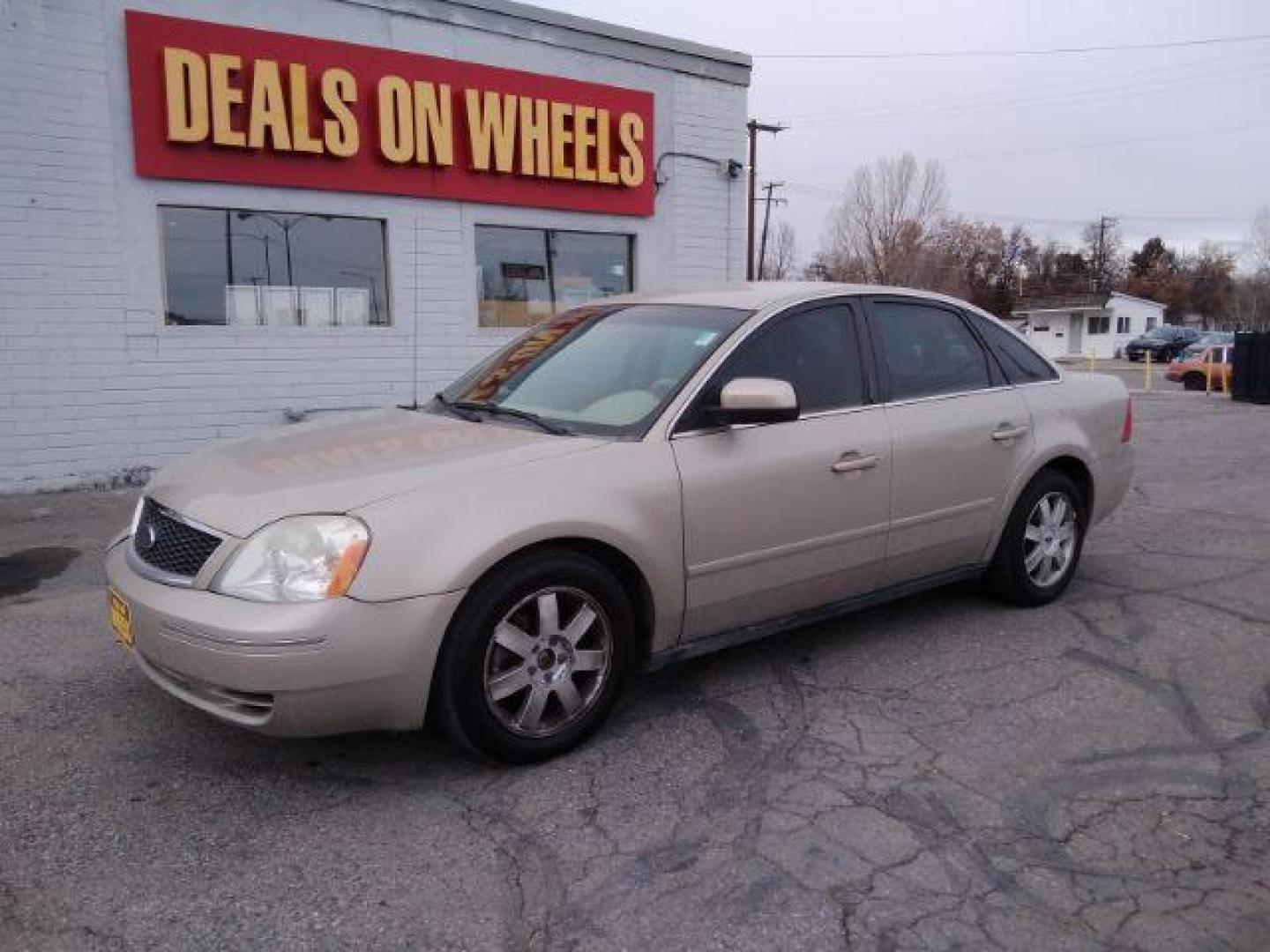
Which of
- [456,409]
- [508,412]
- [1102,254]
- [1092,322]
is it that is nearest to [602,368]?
[508,412]

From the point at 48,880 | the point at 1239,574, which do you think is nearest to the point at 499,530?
the point at 48,880

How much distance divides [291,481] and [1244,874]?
116 inches

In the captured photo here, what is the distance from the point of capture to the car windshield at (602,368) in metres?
3.68

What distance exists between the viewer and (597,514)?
10.6 ft

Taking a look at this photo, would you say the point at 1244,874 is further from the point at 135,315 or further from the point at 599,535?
the point at 135,315

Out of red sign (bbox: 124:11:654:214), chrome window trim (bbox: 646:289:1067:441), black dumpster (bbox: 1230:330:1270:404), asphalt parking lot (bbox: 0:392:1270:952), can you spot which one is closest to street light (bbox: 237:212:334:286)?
red sign (bbox: 124:11:654:214)

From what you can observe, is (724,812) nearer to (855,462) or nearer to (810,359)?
(855,462)

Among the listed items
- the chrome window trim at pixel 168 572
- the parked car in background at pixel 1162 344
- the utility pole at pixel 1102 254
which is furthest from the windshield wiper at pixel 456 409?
the utility pole at pixel 1102 254

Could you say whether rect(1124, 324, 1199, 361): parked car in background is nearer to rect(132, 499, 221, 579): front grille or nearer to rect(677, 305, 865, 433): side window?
rect(677, 305, 865, 433): side window

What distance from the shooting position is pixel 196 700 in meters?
2.97

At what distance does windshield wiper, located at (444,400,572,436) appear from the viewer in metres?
3.61

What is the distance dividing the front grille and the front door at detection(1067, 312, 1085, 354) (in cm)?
6865

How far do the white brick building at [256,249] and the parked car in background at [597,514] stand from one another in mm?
5167

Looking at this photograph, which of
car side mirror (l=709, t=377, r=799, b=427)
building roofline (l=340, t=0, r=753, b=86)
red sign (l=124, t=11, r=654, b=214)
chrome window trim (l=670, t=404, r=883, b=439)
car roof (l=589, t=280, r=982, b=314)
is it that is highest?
building roofline (l=340, t=0, r=753, b=86)
